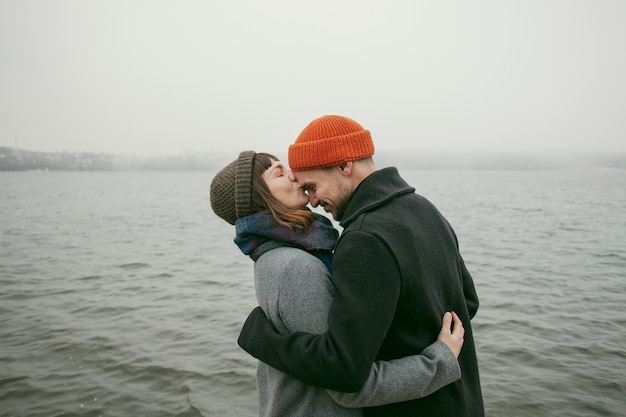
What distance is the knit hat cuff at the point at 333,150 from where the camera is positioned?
7.92ft

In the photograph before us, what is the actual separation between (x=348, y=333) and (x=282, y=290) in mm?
443

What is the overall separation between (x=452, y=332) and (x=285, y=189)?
1119mm

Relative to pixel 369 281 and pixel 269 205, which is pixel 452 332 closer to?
pixel 369 281

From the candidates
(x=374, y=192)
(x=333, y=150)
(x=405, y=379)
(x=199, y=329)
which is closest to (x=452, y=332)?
(x=405, y=379)

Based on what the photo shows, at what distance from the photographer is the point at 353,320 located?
1.95 m

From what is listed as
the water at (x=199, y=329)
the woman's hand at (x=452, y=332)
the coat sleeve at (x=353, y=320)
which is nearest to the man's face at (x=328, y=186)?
the coat sleeve at (x=353, y=320)

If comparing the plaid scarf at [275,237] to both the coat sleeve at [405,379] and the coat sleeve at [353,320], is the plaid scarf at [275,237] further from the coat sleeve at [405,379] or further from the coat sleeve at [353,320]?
the coat sleeve at [405,379]

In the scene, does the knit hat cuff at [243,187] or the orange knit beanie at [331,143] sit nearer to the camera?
the orange knit beanie at [331,143]

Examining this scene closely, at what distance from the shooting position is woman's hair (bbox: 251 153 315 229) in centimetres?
251

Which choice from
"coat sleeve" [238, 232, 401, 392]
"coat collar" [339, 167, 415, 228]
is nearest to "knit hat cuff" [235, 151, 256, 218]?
"coat collar" [339, 167, 415, 228]


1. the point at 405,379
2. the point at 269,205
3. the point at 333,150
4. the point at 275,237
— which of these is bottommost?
the point at 405,379

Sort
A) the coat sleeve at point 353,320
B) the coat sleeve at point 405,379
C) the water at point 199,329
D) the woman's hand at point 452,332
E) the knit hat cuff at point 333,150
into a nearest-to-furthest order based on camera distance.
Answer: the coat sleeve at point 353,320
the coat sleeve at point 405,379
the woman's hand at point 452,332
the knit hat cuff at point 333,150
the water at point 199,329

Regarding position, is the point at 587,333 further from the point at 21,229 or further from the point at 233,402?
the point at 21,229

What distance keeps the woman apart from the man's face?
4.4 inches
